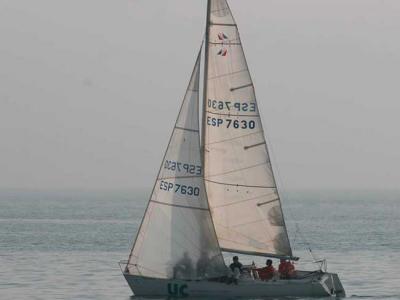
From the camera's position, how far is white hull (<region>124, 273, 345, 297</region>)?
4625cm

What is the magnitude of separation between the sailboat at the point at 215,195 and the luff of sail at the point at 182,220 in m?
0.04

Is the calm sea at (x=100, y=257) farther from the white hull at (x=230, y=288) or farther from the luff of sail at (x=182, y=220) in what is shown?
the luff of sail at (x=182, y=220)

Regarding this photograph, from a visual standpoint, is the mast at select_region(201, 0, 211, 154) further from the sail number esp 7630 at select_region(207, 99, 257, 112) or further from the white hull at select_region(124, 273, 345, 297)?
the white hull at select_region(124, 273, 345, 297)

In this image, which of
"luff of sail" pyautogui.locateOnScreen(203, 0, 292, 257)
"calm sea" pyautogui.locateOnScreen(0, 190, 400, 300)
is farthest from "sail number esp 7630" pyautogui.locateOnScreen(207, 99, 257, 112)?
"calm sea" pyautogui.locateOnScreen(0, 190, 400, 300)

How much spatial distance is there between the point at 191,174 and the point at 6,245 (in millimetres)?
40751

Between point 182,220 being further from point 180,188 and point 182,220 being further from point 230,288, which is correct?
point 230,288

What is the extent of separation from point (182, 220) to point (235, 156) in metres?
3.38

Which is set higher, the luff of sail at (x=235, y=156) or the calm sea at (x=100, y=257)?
the luff of sail at (x=235, y=156)

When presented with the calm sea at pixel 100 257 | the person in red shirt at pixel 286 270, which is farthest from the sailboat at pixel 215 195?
the calm sea at pixel 100 257

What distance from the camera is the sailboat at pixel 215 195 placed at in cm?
4678

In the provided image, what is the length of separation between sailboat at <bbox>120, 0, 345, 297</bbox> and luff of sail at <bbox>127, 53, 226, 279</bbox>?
40 mm

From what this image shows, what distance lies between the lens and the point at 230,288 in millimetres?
46312

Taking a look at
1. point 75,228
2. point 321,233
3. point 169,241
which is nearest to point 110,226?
point 75,228

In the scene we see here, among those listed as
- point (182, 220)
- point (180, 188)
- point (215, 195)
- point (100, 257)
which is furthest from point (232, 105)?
point (100, 257)
